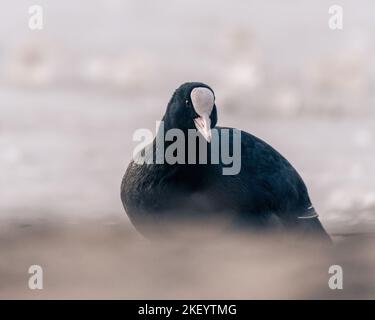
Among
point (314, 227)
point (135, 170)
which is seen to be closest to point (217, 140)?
point (135, 170)

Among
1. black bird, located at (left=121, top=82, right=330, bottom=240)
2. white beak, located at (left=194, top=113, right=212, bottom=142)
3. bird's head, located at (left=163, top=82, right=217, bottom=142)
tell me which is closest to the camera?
white beak, located at (left=194, top=113, right=212, bottom=142)

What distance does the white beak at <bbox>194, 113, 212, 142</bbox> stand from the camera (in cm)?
712

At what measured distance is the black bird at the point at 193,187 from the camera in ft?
24.6

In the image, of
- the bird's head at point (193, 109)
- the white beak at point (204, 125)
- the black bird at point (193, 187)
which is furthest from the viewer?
the black bird at point (193, 187)

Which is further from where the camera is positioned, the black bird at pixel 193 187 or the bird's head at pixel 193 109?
the black bird at pixel 193 187

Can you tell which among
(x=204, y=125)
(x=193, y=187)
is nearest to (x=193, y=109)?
(x=204, y=125)

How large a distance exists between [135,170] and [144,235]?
88 centimetres

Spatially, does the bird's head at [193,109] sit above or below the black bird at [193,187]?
above

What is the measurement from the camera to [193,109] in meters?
7.39

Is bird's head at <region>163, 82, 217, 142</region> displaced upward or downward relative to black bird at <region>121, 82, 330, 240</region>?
upward

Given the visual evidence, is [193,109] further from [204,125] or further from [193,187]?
[193,187]

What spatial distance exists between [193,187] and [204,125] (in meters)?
0.92

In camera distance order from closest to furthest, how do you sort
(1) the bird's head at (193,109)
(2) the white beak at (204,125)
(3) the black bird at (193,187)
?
(2) the white beak at (204,125)
(1) the bird's head at (193,109)
(3) the black bird at (193,187)

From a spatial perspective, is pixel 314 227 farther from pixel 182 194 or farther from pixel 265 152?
pixel 182 194
